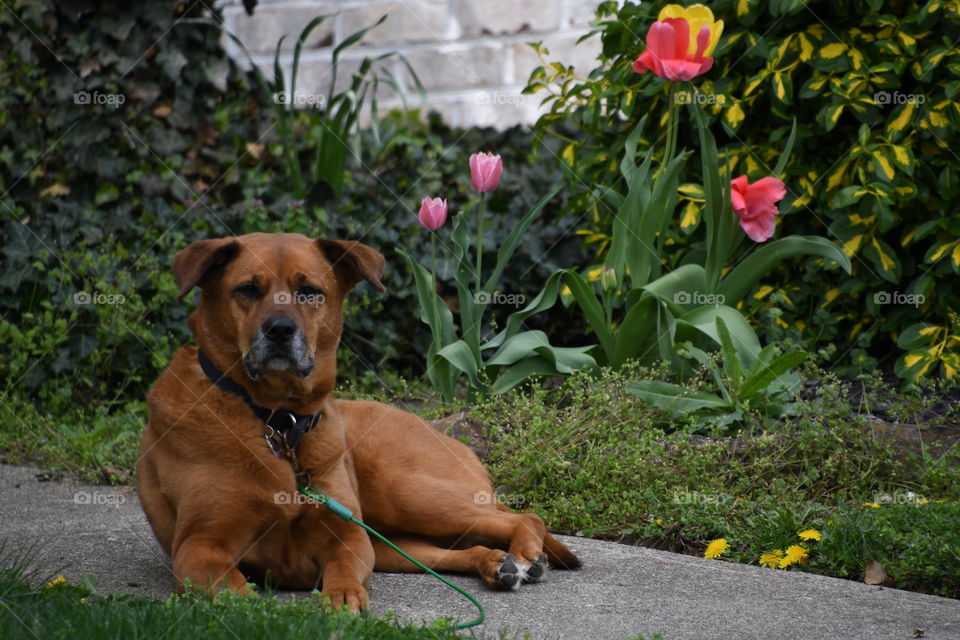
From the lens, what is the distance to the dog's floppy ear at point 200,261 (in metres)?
3.72

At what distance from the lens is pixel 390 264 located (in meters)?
7.53

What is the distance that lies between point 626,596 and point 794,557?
82cm

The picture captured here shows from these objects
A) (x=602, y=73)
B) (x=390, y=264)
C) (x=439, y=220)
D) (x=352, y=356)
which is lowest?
(x=352, y=356)

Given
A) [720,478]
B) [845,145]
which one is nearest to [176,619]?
[720,478]

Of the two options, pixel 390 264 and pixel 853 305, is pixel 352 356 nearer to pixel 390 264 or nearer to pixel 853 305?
pixel 390 264

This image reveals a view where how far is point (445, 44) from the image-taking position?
9.02 meters

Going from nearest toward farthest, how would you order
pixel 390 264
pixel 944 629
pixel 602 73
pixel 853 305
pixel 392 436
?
1. pixel 944 629
2. pixel 392 436
3. pixel 853 305
4. pixel 602 73
5. pixel 390 264

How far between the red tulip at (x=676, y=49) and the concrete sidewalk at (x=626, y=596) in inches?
94.6

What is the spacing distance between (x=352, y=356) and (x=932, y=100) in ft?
12.4

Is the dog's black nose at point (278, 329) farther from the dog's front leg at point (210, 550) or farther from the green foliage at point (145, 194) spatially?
the green foliage at point (145, 194)

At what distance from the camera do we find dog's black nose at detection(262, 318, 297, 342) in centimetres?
366

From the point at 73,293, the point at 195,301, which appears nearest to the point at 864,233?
the point at 195,301

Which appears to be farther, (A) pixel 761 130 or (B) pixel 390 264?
(B) pixel 390 264

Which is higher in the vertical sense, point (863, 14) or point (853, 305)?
point (863, 14)
